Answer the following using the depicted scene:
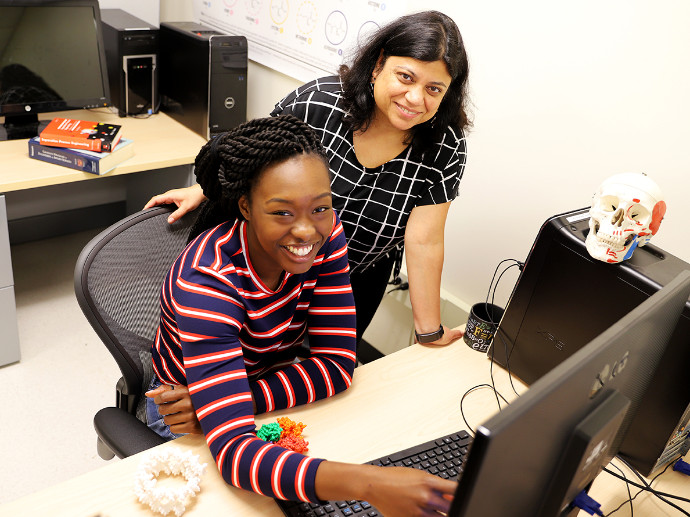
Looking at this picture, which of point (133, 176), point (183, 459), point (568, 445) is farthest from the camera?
point (133, 176)

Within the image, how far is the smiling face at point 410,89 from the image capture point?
1.30 metres

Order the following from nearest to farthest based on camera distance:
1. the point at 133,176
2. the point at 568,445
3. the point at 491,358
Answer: the point at 568,445 < the point at 491,358 < the point at 133,176

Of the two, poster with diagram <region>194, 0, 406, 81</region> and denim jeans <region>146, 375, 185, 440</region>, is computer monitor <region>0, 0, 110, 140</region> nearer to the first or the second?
poster with diagram <region>194, 0, 406, 81</region>

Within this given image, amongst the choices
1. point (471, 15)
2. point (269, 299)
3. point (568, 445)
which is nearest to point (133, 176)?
point (471, 15)

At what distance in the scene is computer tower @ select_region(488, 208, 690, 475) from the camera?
43.1 inches

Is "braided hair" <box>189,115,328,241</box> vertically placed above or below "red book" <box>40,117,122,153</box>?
above

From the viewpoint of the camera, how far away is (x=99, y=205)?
120 inches

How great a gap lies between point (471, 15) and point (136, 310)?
3.98 feet

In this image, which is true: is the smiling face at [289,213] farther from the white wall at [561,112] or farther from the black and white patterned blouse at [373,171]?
the white wall at [561,112]

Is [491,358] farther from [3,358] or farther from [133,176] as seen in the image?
[133,176]

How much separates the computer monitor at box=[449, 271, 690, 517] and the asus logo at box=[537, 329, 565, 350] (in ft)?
1.19

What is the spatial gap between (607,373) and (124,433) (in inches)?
33.1

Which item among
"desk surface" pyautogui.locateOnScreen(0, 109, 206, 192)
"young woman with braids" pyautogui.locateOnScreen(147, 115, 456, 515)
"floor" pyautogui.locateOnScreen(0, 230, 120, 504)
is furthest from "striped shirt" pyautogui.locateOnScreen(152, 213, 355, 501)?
"desk surface" pyautogui.locateOnScreen(0, 109, 206, 192)

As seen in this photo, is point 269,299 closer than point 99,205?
Yes
